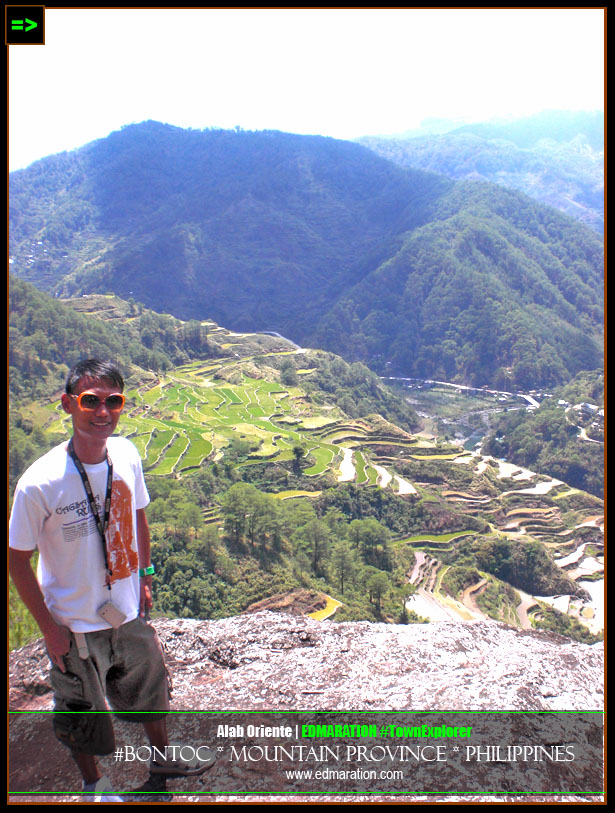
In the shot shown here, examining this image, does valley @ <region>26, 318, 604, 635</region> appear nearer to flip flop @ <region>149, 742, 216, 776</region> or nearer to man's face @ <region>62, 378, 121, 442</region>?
flip flop @ <region>149, 742, 216, 776</region>

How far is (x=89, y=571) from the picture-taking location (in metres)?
3.20

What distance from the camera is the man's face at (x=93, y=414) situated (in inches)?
→ 127

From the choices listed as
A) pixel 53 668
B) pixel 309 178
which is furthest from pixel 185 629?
pixel 309 178

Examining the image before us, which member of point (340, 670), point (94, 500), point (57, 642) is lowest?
point (340, 670)

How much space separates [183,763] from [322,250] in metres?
125

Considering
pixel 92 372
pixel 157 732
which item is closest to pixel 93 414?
pixel 92 372

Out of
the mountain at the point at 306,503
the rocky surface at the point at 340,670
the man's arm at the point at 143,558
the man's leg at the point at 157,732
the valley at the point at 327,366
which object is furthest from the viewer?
the valley at the point at 327,366

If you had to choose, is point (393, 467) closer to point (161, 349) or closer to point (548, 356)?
point (161, 349)

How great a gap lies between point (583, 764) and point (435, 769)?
1069mm

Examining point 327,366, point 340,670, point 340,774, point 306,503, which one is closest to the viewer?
point 340,774

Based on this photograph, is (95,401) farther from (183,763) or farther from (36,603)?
(183,763)

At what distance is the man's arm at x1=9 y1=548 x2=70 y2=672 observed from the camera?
9.84 feet

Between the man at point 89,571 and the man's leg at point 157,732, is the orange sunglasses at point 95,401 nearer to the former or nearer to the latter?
the man at point 89,571

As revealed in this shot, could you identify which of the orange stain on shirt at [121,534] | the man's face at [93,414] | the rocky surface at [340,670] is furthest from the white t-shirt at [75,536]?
the rocky surface at [340,670]
